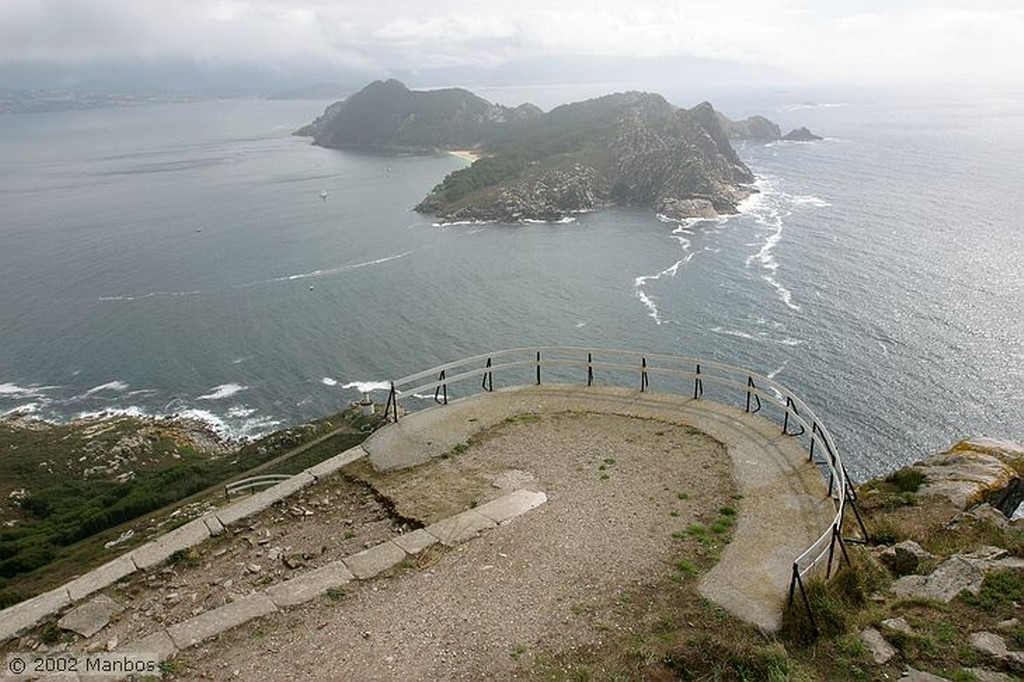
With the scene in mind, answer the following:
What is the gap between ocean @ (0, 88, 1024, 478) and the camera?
54219 mm

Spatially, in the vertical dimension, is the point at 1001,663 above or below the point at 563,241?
above

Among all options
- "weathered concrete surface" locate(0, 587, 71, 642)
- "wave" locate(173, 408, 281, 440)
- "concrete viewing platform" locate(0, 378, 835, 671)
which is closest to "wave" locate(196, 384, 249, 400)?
"wave" locate(173, 408, 281, 440)

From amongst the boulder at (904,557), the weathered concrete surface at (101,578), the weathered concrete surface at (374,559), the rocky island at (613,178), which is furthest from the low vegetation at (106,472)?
the rocky island at (613,178)

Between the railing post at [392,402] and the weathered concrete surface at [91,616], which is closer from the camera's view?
the weathered concrete surface at [91,616]

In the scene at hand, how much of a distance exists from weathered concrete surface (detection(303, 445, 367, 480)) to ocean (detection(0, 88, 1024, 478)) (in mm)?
36009

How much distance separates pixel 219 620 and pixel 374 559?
8.90ft

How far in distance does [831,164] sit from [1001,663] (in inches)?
6221

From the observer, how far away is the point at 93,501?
42.1m

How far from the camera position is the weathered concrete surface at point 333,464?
15.5 metres

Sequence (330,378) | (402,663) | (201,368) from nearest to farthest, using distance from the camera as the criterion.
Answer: (402,663) → (330,378) → (201,368)

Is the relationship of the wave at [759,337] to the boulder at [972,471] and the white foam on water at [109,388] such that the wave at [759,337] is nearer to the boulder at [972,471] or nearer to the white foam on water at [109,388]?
the boulder at [972,471]

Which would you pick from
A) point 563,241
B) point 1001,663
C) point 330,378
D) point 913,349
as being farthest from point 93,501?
point 563,241

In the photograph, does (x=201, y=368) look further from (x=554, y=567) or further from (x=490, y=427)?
(x=554, y=567)

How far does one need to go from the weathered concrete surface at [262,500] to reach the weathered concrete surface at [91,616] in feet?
8.24
